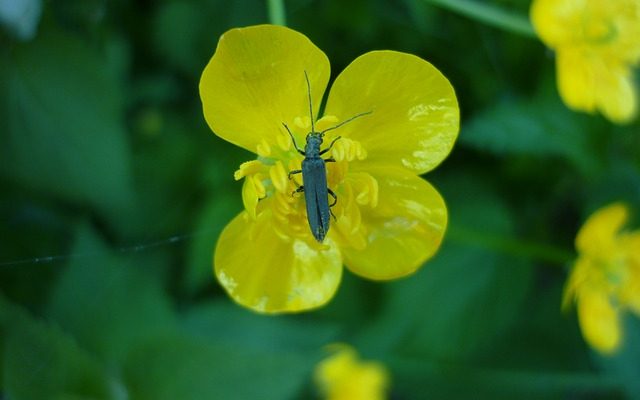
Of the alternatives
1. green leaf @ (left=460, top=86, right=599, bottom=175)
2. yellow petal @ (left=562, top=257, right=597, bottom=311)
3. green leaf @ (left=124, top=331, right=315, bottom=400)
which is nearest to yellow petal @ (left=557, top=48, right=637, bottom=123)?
green leaf @ (left=460, top=86, right=599, bottom=175)

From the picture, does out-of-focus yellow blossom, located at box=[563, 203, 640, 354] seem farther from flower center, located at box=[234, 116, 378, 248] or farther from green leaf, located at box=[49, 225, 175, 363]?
green leaf, located at box=[49, 225, 175, 363]

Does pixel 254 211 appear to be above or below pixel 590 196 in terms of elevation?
above

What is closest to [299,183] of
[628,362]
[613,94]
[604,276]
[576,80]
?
[576,80]

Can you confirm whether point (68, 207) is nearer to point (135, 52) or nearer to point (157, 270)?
point (157, 270)

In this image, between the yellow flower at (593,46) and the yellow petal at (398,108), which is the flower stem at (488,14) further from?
the yellow petal at (398,108)

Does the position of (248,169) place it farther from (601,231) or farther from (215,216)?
(601,231)

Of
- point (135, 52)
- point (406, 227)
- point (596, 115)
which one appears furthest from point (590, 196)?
point (135, 52)

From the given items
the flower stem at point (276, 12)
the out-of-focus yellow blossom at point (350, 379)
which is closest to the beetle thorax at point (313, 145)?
the flower stem at point (276, 12)
